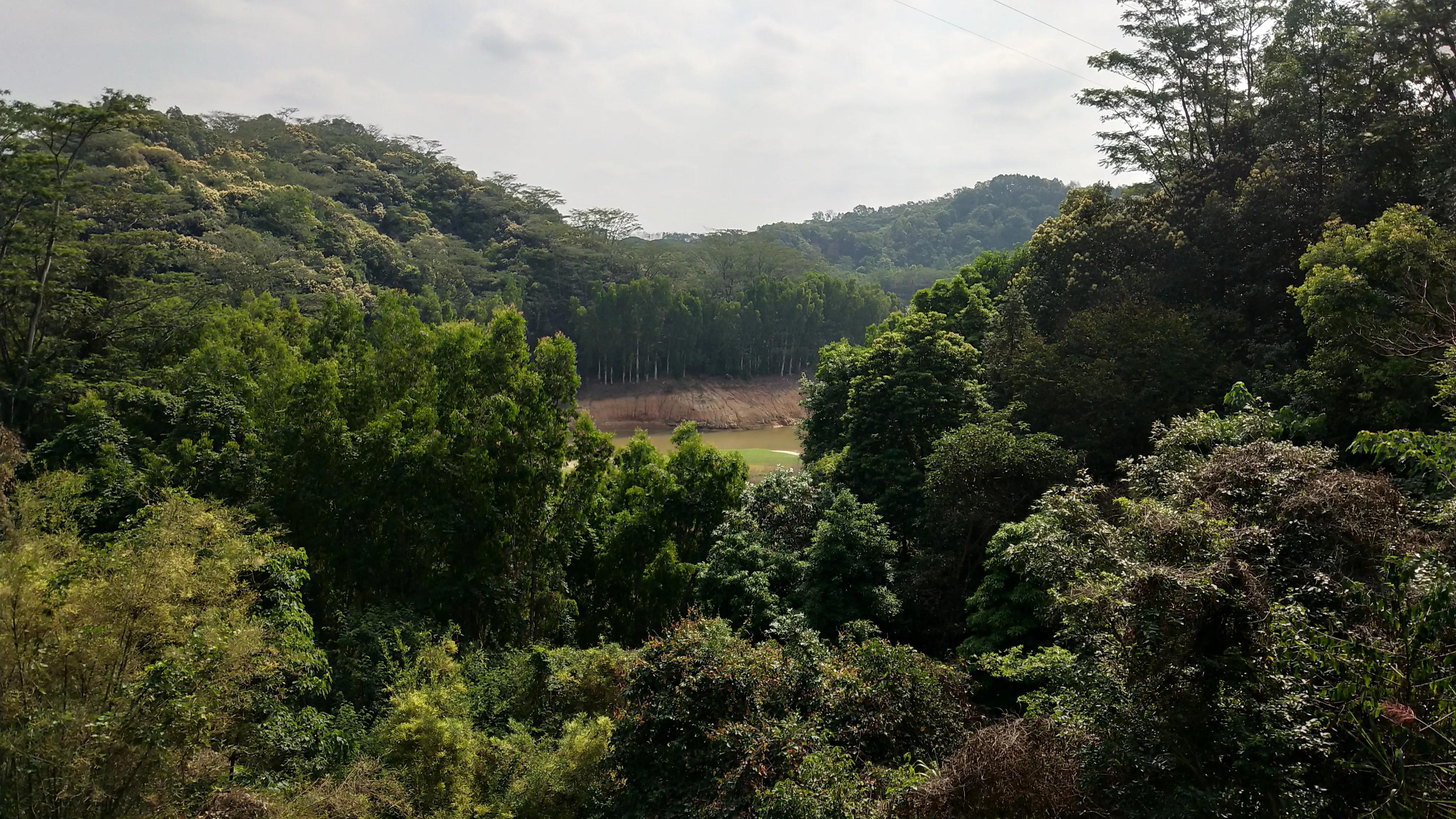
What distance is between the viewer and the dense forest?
7.04 metres

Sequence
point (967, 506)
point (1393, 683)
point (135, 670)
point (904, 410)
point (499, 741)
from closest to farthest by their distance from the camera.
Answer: point (1393, 683) → point (135, 670) → point (499, 741) → point (967, 506) → point (904, 410)

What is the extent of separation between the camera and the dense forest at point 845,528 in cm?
704

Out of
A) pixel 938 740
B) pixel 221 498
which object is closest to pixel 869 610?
pixel 938 740

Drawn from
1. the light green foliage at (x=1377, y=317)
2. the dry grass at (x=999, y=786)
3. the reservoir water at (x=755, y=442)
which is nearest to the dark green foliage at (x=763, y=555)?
the dry grass at (x=999, y=786)

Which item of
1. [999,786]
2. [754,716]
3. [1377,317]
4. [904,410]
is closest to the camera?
[999,786]

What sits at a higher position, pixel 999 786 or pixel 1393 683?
pixel 1393 683

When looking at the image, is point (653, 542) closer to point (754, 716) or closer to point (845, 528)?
point (845, 528)

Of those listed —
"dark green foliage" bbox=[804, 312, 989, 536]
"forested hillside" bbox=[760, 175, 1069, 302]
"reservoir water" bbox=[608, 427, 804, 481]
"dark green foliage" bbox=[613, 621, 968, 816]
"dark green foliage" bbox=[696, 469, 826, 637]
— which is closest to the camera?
"dark green foliage" bbox=[613, 621, 968, 816]

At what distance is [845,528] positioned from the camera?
48.2ft

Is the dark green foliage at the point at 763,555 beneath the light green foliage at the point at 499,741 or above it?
above

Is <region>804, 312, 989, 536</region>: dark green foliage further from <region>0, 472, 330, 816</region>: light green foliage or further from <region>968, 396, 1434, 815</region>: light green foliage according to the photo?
<region>0, 472, 330, 816</region>: light green foliage

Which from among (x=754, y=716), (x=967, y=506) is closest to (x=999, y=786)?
(x=754, y=716)

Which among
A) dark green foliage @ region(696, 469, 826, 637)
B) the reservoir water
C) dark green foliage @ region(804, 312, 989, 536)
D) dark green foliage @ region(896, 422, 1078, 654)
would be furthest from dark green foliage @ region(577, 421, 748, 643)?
the reservoir water

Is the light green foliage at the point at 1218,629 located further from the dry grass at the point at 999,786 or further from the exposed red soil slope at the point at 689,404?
the exposed red soil slope at the point at 689,404
